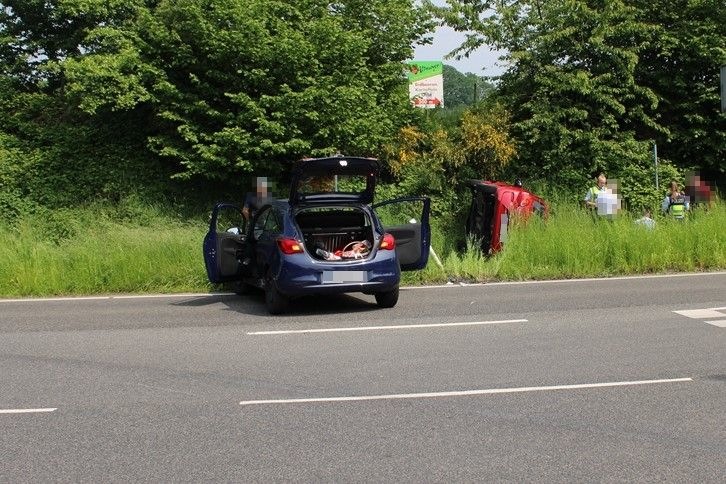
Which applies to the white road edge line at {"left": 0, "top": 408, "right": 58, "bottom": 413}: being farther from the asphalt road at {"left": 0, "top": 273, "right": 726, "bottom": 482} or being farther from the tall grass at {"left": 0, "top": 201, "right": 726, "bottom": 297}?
the tall grass at {"left": 0, "top": 201, "right": 726, "bottom": 297}

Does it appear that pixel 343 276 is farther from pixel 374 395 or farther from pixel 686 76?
pixel 686 76

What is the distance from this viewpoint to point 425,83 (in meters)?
23.6

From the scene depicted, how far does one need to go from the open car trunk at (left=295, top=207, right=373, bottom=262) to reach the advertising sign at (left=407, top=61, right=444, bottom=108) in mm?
9787

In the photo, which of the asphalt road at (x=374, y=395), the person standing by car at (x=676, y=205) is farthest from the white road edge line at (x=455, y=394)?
the person standing by car at (x=676, y=205)

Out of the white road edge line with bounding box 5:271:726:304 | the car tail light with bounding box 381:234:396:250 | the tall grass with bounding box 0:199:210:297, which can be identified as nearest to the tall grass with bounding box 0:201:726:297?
the tall grass with bounding box 0:199:210:297

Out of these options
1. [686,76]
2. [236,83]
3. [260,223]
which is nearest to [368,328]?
[260,223]

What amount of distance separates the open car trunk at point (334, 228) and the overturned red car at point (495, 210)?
14.2 ft

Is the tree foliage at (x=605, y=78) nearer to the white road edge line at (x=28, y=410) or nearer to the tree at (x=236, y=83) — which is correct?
the tree at (x=236, y=83)

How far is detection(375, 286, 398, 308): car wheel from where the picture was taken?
10.9 metres

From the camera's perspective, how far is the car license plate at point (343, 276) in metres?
10.2

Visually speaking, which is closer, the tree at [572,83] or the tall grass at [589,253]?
the tall grass at [589,253]

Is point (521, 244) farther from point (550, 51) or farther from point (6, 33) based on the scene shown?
point (6, 33)

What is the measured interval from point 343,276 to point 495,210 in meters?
5.82

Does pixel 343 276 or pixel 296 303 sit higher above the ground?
pixel 343 276
